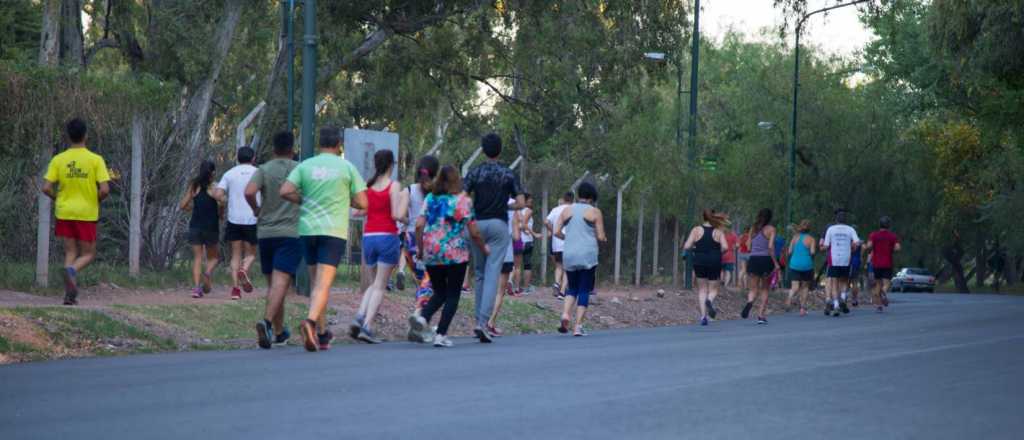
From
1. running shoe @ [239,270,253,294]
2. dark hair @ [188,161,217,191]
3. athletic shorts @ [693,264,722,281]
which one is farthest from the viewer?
athletic shorts @ [693,264,722,281]

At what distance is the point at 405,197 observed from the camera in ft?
47.1

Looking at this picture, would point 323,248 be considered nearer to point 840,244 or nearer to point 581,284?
point 581,284

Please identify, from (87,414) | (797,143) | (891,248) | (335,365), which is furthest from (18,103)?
(797,143)

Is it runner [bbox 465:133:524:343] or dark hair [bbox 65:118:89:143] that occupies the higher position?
dark hair [bbox 65:118:89:143]

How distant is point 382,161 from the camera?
14.5 m

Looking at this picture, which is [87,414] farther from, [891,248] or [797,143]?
[797,143]

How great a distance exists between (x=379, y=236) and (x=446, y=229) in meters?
A: 1.00

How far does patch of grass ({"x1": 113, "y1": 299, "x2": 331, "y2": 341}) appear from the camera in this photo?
572 inches

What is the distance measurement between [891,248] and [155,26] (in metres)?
14.1

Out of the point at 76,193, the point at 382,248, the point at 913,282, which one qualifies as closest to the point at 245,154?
the point at 76,193

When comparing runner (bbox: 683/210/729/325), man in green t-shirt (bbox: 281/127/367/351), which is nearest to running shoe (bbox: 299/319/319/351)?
man in green t-shirt (bbox: 281/127/367/351)

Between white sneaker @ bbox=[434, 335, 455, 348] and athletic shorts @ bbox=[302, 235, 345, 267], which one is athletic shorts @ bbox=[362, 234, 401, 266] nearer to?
white sneaker @ bbox=[434, 335, 455, 348]

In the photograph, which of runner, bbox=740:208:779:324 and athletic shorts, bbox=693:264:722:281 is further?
runner, bbox=740:208:779:324

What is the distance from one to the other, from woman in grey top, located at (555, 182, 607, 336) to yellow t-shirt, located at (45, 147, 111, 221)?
5327mm
